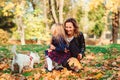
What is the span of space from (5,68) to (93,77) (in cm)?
227

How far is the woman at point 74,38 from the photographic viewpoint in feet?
22.3

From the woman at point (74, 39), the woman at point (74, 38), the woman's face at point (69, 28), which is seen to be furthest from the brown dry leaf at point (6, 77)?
the woman's face at point (69, 28)

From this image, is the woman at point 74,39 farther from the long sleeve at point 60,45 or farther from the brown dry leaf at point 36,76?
the brown dry leaf at point 36,76

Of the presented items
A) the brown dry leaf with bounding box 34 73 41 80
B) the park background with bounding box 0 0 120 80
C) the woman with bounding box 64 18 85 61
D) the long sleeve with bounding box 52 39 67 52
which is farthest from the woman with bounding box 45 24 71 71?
the brown dry leaf with bounding box 34 73 41 80

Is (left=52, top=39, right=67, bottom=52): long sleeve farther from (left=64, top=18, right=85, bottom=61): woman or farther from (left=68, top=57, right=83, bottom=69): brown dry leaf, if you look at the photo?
(left=68, top=57, right=83, bottom=69): brown dry leaf

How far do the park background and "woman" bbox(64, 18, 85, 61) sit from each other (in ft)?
1.33

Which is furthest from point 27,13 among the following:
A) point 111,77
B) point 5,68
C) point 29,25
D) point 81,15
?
point 111,77

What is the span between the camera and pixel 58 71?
22.0 ft

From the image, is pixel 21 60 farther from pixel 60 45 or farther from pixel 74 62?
pixel 74 62

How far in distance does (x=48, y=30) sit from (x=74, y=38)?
77.6 ft

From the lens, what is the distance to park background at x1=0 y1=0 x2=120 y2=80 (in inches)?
262

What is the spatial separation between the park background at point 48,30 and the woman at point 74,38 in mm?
404

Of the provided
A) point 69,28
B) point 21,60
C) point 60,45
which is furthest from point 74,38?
point 21,60

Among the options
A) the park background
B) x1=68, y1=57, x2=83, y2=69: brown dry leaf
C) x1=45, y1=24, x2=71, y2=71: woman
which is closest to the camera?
x1=68, y1=57, x2=83, y2=69: brown dry leaf
